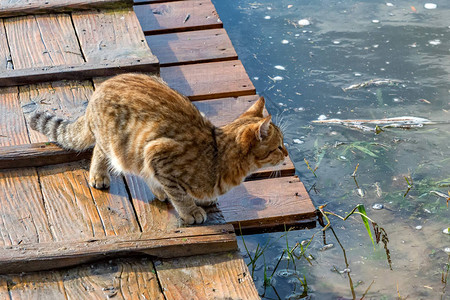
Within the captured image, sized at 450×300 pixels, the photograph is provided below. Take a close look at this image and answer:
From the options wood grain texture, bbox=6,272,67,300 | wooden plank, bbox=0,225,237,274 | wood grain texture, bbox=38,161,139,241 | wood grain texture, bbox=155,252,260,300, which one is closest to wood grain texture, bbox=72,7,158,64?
wood grain texture, bbox=38,161,139,241

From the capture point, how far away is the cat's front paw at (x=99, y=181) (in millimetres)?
3508

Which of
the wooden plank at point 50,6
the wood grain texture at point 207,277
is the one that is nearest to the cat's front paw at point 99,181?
the wood grain texture at point 207,277

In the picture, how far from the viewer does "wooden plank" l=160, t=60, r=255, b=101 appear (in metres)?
4.65

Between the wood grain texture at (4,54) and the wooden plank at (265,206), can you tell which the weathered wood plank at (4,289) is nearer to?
the wooden plank at (265,206)

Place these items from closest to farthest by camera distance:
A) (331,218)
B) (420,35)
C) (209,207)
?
(209,207)
(331,218)
(420,35)

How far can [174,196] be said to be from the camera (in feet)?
10.8

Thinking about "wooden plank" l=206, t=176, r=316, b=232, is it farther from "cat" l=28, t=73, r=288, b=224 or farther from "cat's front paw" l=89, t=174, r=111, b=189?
"cat's front paw" l=89, t=174, r=111, b=189

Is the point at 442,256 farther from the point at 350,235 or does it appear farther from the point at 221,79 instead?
the point at 221,79

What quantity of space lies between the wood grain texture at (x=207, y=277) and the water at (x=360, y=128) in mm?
715

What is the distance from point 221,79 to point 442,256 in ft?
6.86

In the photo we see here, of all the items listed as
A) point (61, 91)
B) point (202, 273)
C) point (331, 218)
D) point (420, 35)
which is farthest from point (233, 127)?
point (420, 35)

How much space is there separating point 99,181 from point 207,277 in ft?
3.08

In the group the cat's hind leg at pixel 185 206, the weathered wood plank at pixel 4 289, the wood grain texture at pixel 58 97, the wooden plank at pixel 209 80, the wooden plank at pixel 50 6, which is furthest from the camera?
the wooden plank at pixel 50 6

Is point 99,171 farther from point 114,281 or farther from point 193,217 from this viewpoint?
point 114,281
